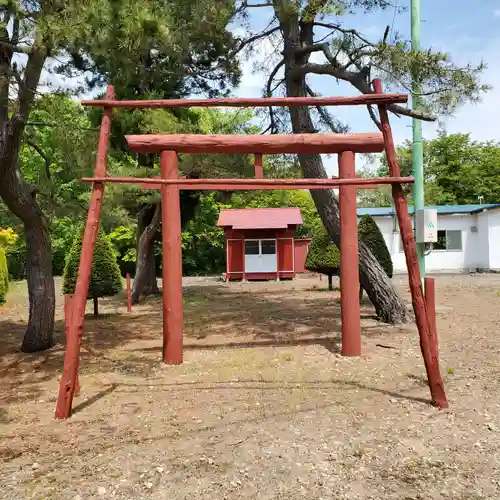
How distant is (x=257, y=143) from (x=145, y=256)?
9519mm

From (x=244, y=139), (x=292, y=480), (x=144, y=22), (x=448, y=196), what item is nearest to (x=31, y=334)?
(x=244, y=139)

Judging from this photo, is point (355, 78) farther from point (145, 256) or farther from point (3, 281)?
point (3, 281)

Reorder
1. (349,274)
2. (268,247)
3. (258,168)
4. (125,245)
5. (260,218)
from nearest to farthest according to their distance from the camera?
(258,168), (349,274), (268,247), (260,218), (125,245)

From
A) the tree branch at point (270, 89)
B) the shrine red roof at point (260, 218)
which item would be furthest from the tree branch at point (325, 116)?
the shrine red roof at point (260, 218)

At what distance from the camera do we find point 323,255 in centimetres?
1498

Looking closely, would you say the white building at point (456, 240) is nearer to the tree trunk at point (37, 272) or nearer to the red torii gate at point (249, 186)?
the red torii gate at point (249, 186)

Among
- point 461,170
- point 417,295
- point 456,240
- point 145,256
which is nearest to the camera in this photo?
point 417,295

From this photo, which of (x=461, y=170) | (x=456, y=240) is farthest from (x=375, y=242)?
(x=461, y=170)

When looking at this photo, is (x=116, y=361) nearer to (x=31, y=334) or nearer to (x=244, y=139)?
(x=31, y=334)

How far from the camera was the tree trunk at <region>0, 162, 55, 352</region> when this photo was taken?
6.90 metres

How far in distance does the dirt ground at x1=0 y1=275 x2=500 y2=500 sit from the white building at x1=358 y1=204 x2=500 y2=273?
595 inches

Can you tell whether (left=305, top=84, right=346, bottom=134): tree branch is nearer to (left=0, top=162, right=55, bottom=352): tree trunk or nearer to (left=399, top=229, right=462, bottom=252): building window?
Answer: (left=0, top=162, right=55, bottom=352): tree trunk

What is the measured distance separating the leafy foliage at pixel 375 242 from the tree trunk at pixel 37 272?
8.48m

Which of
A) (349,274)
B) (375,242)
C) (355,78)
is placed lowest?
(349,274)
